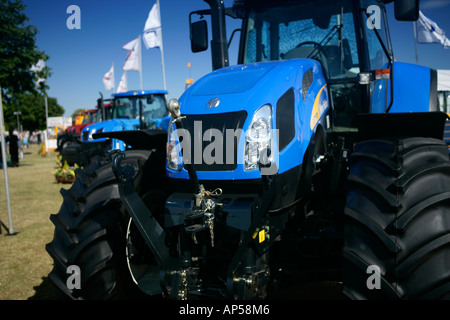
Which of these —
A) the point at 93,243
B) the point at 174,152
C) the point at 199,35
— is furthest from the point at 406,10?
the point at 93,243

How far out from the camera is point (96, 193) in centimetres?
306

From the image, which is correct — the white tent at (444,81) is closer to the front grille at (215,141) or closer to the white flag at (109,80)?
the front grille at (215,141)

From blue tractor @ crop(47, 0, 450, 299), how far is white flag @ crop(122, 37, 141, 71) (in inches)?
700

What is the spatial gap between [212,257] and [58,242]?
4.05 feet

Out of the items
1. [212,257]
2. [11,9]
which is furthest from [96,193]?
[11,9]

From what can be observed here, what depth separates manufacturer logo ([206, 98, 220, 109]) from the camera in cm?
263

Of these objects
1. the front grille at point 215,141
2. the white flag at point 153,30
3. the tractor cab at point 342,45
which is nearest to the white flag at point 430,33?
the white flag at point 153,30

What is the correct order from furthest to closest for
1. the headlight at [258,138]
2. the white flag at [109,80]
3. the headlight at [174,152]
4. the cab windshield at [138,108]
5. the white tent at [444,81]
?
the white flag at [109,80] → the white tent at [444,81] → the cab windshield at [138,108] → the headlight at [174,152] → the headlight at [258,138]

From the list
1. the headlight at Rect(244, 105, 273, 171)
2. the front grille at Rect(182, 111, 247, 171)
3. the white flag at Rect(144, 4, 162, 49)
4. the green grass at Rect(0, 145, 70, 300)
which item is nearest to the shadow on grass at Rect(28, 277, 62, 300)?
the green grass at Rect(0, 145, 70, 300)

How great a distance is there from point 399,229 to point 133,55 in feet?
67.5

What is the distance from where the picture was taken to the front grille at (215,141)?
250 cm

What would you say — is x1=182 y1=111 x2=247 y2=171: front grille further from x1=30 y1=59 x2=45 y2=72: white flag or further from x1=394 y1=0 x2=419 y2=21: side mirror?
x1=30 y1=59 x2=45 y2=72: white flag

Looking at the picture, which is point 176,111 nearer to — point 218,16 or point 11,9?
point 218,16

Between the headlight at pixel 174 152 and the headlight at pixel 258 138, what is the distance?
52 cm
